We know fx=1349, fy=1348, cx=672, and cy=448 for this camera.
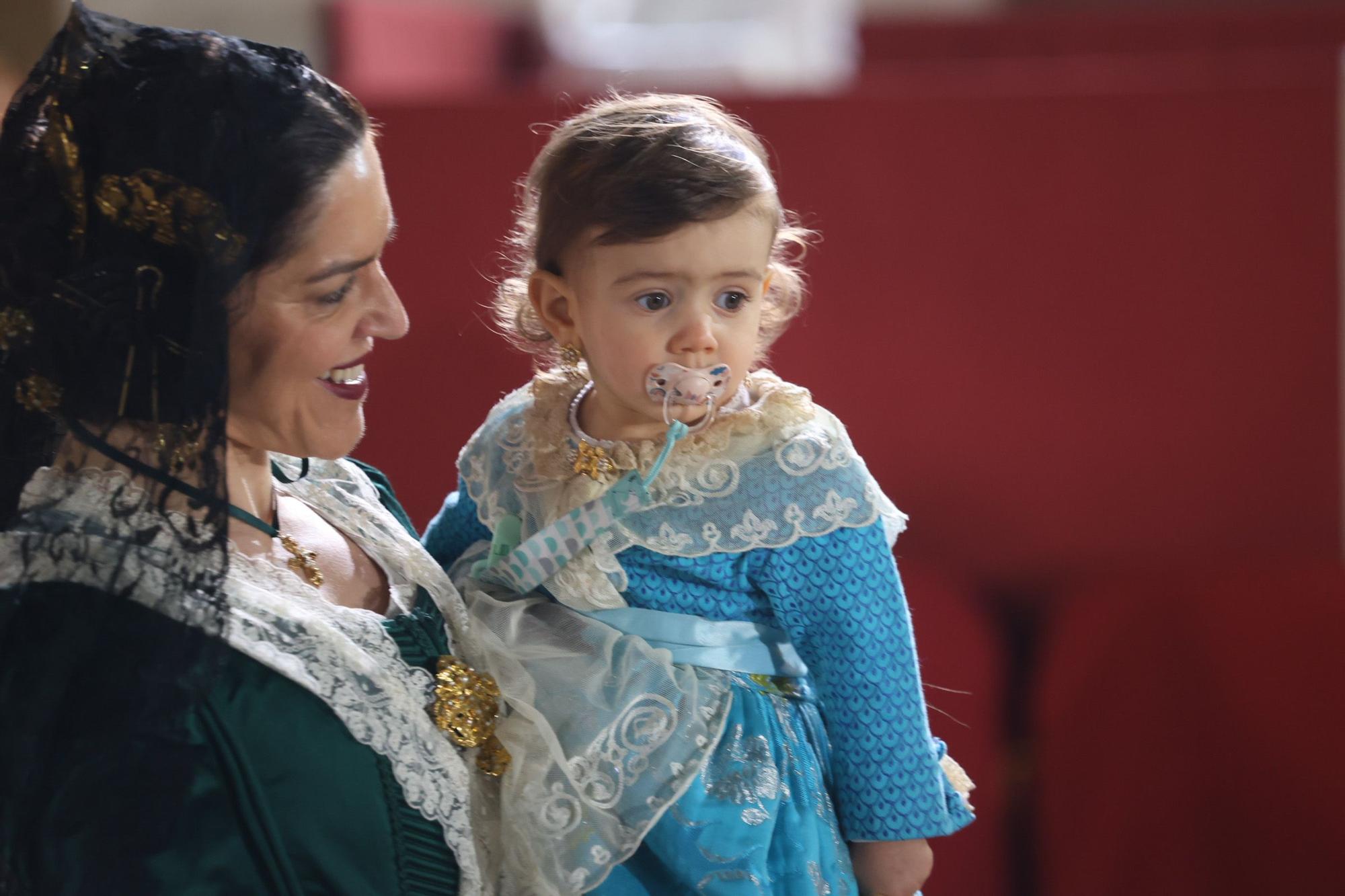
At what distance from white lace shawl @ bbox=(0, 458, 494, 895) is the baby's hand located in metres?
0.34

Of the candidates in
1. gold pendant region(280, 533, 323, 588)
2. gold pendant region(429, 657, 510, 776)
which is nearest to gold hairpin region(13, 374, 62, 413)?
gold pendant region(280, 533, 323, 588)

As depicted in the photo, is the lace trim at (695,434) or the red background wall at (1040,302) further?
the red background wall at (1040,302)

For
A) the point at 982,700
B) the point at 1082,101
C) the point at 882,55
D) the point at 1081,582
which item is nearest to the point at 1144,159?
the point at 1082,101

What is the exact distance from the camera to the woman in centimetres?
101

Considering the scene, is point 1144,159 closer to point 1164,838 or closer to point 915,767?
point 1164,838

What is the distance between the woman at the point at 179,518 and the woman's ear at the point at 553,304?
19 cm

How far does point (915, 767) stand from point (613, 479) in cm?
38

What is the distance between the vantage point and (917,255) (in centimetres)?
253

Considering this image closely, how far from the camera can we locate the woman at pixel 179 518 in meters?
1.01

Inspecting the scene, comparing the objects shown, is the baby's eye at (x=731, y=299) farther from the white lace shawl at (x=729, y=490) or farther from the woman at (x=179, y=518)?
the woman at (x=179, y=518)

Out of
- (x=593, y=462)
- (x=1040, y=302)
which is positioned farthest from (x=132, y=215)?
(x=1040, y=302)

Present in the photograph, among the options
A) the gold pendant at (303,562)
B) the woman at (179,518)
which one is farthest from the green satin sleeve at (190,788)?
the gold pendant at (303,562)

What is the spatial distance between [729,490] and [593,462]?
13 cm
